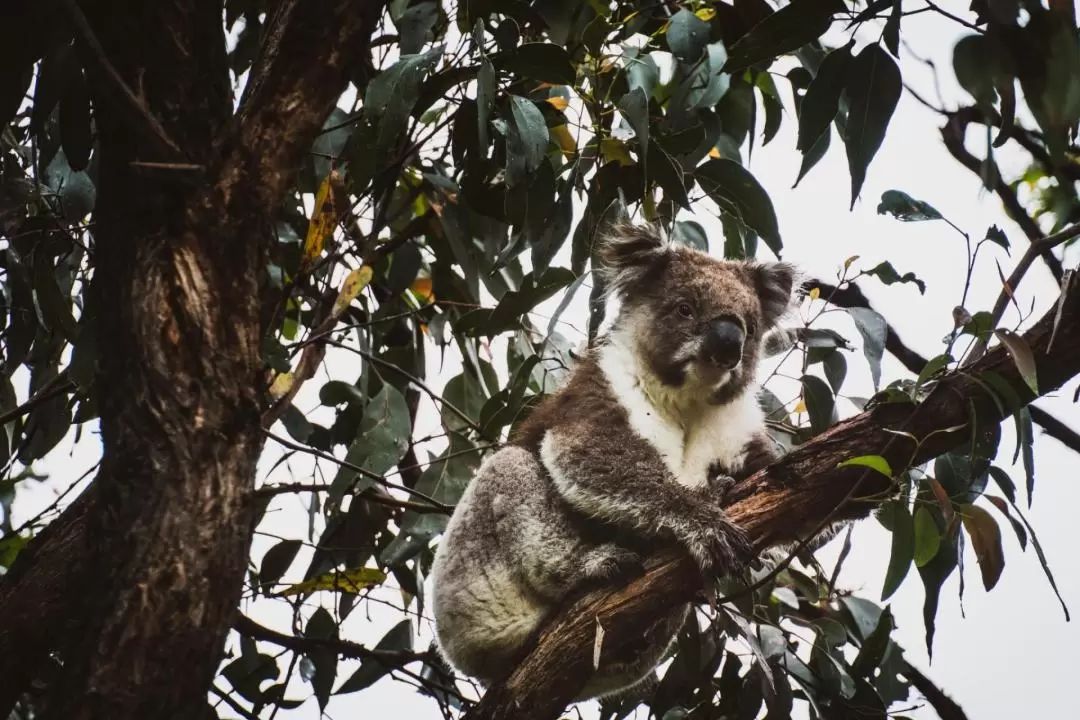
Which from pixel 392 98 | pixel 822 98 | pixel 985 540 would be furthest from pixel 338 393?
pixel 985 540

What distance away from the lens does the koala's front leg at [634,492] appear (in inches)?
86.5

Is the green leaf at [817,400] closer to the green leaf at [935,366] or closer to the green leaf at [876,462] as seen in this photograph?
the green leaf at [935,366]

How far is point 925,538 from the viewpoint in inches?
80.0

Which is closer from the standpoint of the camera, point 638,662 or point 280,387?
point 280,387

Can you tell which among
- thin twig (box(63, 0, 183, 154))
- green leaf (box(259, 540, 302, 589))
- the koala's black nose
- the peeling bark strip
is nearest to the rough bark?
thin twig (box(63, 0, 183, 154))

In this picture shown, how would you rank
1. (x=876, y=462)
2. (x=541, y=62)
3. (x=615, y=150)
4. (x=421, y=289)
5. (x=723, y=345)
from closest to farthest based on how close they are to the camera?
(x=876, y=462)
(x=541, y=62)
(x=615, y=150)
(x=723, y=345)
(x=421, y=289)

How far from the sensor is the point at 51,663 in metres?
2.50

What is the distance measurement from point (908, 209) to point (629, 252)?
41.3 inches

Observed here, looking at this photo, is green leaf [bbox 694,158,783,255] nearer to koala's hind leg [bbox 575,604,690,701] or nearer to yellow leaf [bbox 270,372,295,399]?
koala's hind leg [bbox 575,604,690,701]

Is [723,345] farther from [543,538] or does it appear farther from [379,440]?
[379,440]

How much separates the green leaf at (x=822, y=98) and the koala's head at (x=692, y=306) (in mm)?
678

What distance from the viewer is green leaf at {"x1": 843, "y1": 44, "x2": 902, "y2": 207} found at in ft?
6.55

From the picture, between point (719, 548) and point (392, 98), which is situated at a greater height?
point (392, 98)

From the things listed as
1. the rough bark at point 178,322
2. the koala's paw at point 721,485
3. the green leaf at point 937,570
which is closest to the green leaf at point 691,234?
the koala's paw at point 721,485
